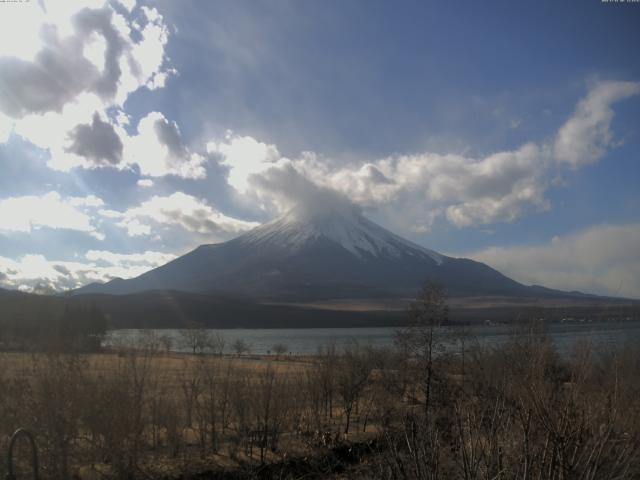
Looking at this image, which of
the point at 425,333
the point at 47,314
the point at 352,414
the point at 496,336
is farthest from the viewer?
the point at 496,336

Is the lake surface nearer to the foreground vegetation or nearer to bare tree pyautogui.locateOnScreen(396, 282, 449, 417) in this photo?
the foreground vegetation

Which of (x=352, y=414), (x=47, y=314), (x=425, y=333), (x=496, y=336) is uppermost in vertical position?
(x=425, y=333)

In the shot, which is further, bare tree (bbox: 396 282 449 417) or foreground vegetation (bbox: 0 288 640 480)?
bare tree (bbox: 396 282 449 417)

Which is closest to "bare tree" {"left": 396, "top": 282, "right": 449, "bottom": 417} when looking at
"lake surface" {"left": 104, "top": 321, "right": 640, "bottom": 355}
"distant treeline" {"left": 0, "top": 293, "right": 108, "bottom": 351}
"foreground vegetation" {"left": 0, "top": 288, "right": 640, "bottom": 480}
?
"foreground vegetation" {"left": 0, "top": 288, "right": 640, "bottom": 480}

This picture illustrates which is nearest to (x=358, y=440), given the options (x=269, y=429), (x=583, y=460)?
(x=269, y=429)

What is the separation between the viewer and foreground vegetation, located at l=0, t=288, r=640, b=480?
5336mm

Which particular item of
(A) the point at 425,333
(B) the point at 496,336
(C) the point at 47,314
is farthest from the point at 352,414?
(B) the point at 496,336

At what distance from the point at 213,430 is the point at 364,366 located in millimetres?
9410

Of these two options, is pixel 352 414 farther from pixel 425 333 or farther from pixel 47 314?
pixel 47 314

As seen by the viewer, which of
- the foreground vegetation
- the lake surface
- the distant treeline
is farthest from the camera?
the distant treeline

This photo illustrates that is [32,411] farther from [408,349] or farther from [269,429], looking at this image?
[408,349]

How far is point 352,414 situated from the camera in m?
24.5

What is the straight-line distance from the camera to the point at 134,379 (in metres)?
14.0

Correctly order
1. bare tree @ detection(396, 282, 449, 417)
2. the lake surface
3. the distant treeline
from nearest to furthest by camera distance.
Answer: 1. the lake surface
2. bare tree @ detection(396, 282, 449, 417)
3. the distant treeline
